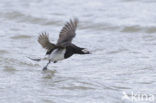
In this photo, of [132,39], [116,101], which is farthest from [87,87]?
[132,39]

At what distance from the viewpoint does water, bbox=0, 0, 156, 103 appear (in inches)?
309

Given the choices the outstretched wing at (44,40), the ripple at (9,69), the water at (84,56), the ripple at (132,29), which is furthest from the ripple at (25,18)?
the outstretched wing at (44,40)

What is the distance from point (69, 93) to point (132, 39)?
14.2 feet

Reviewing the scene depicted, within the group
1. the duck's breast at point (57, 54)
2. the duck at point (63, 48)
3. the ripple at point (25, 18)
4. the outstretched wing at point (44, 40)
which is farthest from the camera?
the ripple at point (25, 18)

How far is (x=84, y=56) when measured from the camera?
34.3 feet

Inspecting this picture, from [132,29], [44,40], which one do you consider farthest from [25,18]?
[44,40]

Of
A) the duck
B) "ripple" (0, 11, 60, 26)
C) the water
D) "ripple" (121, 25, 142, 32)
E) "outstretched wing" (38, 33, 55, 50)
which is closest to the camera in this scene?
the water

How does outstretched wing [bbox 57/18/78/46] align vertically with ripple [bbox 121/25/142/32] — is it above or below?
above

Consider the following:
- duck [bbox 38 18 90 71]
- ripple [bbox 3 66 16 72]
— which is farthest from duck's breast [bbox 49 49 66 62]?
ripple [bbox 3 66 16 72]

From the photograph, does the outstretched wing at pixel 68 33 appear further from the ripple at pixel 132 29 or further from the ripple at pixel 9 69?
the ripple at pixel 132 29

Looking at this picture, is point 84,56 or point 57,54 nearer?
point 57,54

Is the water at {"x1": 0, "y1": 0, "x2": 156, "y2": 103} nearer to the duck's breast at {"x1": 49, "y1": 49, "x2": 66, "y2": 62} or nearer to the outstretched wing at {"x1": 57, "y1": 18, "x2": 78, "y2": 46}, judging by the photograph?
the duck's breast at {"x1": 49, "y1": 49, "x2": 66, "y2": 62}

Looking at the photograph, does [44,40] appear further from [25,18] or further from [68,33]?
[25,18]

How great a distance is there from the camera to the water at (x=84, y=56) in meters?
7.84
